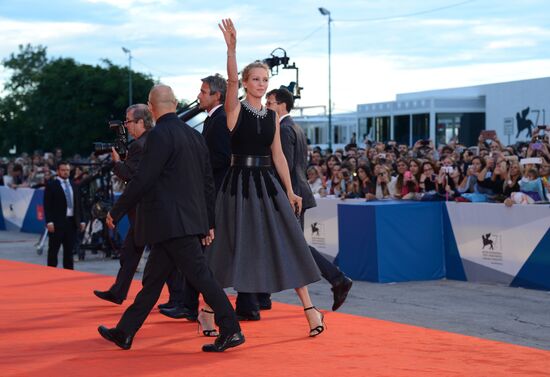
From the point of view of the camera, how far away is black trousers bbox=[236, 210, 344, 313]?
805 cm

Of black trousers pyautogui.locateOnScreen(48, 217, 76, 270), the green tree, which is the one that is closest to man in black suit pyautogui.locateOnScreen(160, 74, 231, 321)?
black trousers pyautogui.locateOnScreen(48, 217, 76, 270)

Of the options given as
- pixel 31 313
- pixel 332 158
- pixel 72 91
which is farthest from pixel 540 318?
pixel 72 91

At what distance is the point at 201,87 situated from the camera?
25.7 feet

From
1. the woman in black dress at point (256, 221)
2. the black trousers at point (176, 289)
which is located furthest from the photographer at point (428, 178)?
Result: the woman in black dress at point (256, 221)

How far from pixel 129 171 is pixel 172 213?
2559mm

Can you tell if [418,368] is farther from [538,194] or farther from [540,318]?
[538,194]

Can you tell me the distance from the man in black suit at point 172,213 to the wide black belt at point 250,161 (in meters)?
0.53

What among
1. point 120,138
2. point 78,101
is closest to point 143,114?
point 120,138

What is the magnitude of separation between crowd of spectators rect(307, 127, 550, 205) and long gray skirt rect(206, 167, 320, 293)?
5060 mm

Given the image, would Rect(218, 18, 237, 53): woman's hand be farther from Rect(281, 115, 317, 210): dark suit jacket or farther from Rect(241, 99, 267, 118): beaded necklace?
Rect(281, 115, 317, 210): dark suit jacket

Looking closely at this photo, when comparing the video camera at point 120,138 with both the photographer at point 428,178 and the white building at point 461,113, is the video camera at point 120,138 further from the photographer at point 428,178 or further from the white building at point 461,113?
the white building at point 461,113

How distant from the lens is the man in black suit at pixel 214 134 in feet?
25.1

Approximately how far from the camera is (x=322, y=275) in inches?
336

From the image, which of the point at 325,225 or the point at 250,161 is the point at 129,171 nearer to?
the point at 250,161
